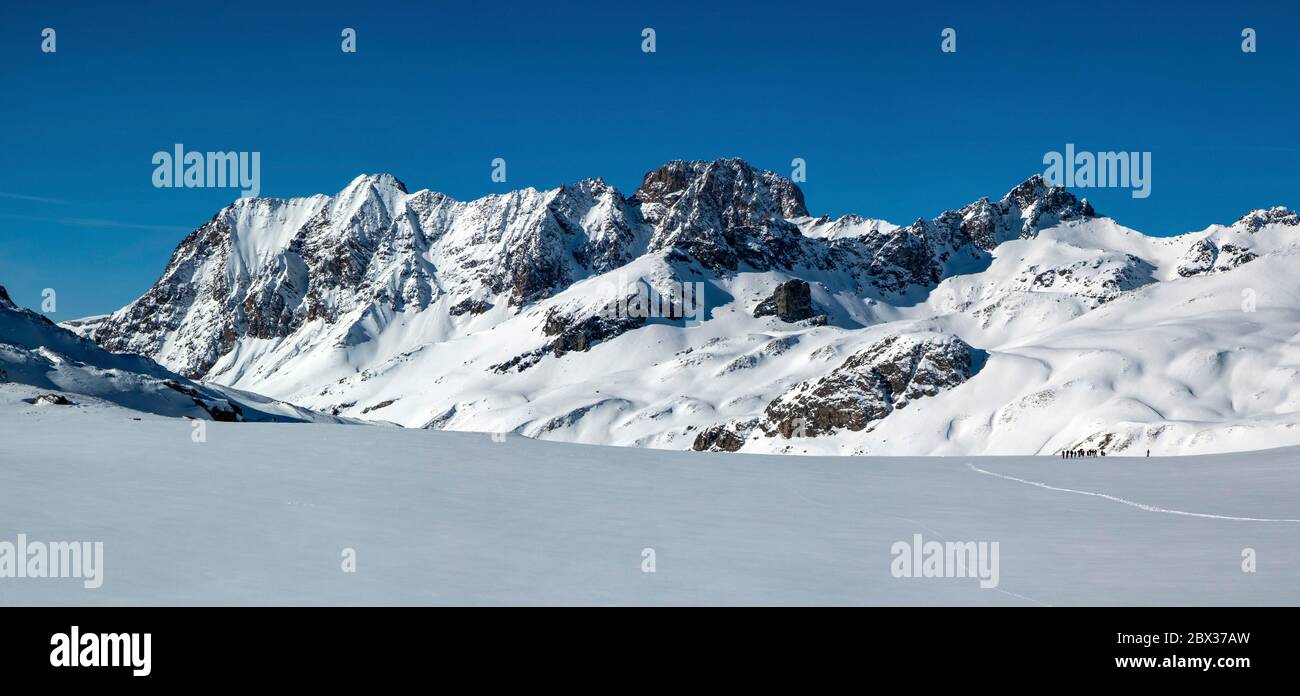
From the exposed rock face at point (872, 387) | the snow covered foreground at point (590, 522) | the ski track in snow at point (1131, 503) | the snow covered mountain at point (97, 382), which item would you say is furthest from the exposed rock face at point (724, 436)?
the ski track in snow at point (1131, 503)

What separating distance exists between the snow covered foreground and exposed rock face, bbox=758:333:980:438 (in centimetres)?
13847

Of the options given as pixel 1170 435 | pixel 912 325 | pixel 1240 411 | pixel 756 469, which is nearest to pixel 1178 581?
pixel 756 469

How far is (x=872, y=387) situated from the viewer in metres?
173

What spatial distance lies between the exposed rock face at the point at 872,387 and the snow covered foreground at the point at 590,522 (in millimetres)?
138466

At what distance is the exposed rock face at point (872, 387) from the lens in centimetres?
16762

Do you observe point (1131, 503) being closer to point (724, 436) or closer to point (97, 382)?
point (97, 382)

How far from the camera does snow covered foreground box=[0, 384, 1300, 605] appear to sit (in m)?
14.1

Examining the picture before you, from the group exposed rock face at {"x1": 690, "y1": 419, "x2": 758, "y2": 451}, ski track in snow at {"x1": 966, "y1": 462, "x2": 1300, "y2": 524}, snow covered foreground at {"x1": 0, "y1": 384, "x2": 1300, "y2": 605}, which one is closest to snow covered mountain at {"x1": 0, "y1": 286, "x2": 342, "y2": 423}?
snow covered foreground at {"x1": 0, "y1": 384, "x2": 1300, "y2": 605}

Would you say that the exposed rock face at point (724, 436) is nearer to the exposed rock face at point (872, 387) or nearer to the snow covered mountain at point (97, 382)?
the exposed rock face at point (872, 387)

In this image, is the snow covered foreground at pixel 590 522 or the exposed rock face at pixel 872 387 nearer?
the snow covered foreground at pixel 590 522

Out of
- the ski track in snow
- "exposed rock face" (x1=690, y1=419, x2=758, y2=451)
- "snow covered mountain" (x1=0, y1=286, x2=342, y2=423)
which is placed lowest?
"exposed rock face" (x1=690, y1=419, x2=758, y2=451)

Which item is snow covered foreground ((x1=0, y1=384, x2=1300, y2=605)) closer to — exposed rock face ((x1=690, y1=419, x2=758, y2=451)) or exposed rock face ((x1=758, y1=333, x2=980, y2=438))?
exposed rock face ((x1=758, y1=333, x2=980, y2=438))

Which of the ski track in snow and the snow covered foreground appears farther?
the ski track in snow

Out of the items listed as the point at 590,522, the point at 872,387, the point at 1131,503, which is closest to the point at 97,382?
the point at 590,522
